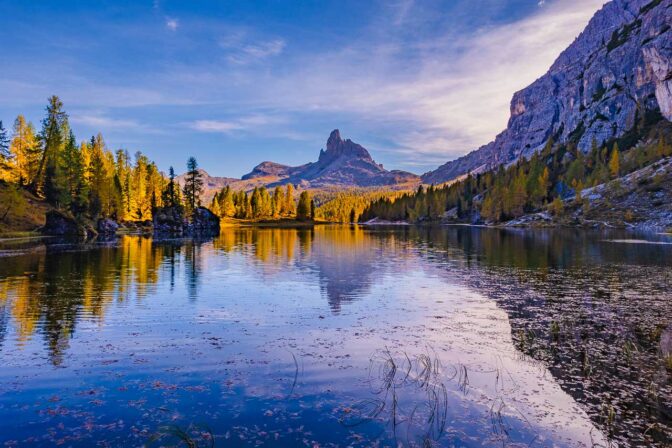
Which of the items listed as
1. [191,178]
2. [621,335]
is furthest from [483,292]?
[191,178]

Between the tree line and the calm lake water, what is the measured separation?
81.6 meters

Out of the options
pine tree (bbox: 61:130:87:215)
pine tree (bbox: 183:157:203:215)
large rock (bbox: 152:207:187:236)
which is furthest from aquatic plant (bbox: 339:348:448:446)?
pine tree (bbox: 183:157:203:215)

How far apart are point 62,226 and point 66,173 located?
15.5m

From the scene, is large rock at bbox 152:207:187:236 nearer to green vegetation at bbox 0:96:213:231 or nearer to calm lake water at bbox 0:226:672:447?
green vegetation at bbox 0:96:213:231

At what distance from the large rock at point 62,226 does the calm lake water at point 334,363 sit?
6932 cm

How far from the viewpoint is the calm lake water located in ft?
38.4

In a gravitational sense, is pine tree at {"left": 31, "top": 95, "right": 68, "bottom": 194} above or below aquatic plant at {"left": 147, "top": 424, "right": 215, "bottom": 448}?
above

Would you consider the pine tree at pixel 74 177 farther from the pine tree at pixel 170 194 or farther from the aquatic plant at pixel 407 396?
the aquatic plant at pixel 407 396

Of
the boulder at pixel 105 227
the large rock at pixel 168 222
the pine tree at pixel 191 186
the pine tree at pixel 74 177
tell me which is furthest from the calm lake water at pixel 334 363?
the pine tree at pixel 191 186

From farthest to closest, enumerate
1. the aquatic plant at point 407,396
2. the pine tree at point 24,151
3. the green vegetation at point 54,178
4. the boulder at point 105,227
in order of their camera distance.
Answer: the boulder at point 105,227
the pine tree at point 24,151
the green vegetation at point 54,178
the aquatic plant at point 407,396

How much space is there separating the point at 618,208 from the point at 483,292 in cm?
15096

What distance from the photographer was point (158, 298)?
30672mm

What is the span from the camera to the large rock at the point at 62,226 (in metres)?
95.4

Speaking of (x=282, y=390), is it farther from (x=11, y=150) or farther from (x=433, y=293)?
(x=11, y=150)
